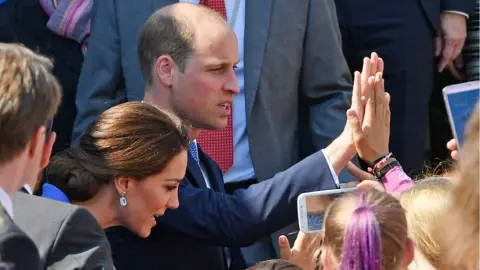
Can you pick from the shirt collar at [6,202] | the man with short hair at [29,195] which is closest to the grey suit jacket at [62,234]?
the man with short hair at [29,195]

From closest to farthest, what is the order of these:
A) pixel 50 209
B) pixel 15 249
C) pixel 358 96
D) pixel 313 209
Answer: pixel 15 249
pixel 50 209
pixel 313 209
pixel 358 96

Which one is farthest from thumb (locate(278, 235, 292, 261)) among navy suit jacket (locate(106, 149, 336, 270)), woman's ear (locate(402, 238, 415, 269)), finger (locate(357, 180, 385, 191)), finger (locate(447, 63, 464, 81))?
finger (locate(447, 63, 464, 81))

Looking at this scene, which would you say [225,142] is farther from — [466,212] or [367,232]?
[466,212]

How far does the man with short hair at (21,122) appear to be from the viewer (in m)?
2.02

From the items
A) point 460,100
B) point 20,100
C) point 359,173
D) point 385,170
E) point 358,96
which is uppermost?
point 20,100

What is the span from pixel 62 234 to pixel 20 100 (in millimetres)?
304

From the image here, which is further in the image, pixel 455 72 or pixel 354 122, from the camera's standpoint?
pixel 455 72

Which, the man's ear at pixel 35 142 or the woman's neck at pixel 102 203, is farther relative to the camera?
the woman's neck at pixel 102 203

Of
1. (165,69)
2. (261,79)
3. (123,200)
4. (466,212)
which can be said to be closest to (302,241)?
(123,200)

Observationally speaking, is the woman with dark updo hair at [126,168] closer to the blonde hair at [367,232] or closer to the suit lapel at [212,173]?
the suit lapel at [212,173]

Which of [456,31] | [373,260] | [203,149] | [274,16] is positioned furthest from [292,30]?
[373,260]

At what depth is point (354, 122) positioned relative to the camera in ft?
10.1

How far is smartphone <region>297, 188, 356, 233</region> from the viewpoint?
2883 mm

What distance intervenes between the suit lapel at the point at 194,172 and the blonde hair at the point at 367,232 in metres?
0.99
